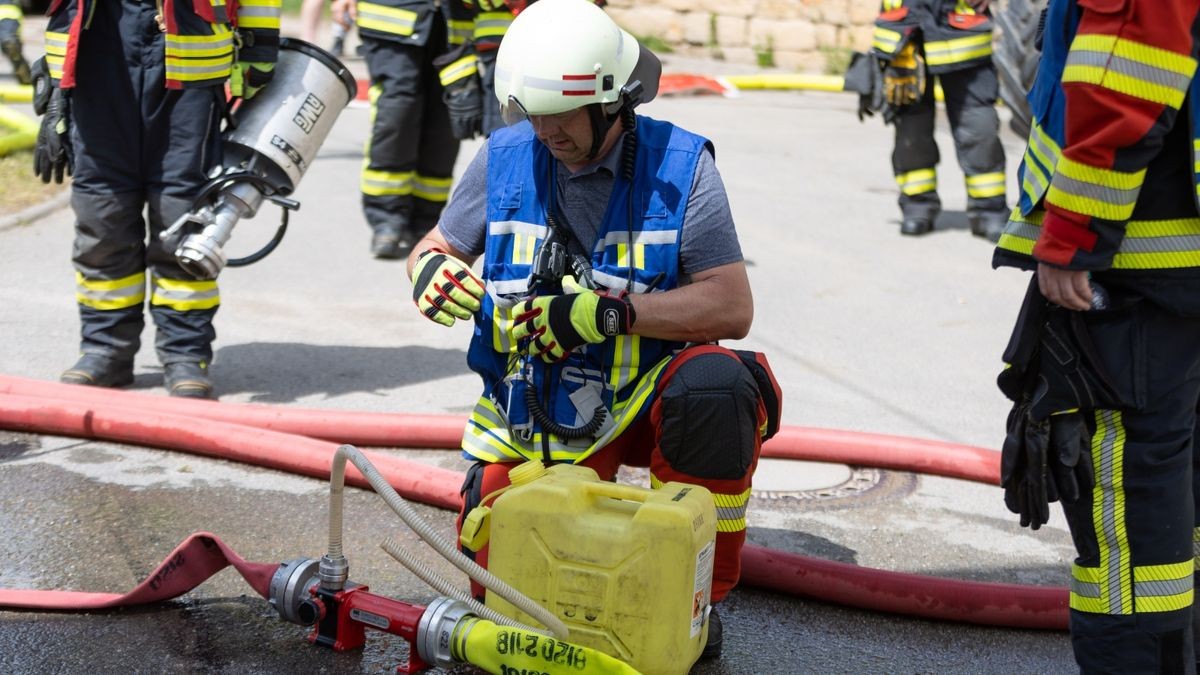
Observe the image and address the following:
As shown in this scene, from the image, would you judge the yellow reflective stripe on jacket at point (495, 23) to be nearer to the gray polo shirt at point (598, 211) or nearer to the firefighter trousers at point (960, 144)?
the firefighter trousers at point (960, 144)

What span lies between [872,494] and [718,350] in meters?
1.28

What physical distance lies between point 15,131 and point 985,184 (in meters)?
5.56

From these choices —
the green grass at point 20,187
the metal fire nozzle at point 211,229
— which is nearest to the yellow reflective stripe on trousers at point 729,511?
the metal fire nozzle at point 211,229

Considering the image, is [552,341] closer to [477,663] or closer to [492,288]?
[492,288]

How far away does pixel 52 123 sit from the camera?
174 inches

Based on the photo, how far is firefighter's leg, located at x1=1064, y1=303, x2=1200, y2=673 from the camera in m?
2.54

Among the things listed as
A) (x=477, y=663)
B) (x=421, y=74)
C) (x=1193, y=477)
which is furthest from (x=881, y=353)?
(x=477, y=663)

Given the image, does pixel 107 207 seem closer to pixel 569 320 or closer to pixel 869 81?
pixel 569 320

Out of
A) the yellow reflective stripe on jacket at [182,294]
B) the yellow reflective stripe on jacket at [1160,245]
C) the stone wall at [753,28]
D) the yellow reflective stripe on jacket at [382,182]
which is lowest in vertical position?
the stone wall at [753,28]

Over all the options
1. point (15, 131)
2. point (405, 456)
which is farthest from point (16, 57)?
point (15, 131)

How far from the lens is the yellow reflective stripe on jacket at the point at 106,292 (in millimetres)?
4543

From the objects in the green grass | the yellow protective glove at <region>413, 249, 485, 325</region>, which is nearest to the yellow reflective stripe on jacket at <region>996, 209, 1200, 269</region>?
the yellow protective glove at <region>413, 249, 485, 325</region>

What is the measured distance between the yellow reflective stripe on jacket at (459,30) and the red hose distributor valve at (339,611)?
3845mm

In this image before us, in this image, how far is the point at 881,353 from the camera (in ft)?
18.4
